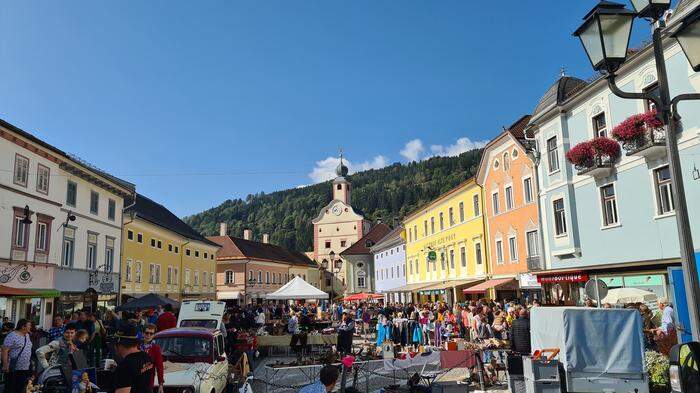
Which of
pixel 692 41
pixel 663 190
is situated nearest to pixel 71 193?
pixel 663 190

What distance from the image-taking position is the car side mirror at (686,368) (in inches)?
220

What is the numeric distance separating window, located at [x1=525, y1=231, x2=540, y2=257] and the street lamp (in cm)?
2163

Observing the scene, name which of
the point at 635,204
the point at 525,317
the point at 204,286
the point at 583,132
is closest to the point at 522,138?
the point at 583,132

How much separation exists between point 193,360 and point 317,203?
165302 mm

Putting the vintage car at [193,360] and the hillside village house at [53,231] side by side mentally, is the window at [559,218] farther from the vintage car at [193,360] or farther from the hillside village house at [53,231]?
the hillside village house at [53,231]

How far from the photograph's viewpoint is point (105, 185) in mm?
33219

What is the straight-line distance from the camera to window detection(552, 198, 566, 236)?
78.9ft

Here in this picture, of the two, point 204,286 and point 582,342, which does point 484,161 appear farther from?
point 204,286

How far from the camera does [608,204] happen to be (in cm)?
2133

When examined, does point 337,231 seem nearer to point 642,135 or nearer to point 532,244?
point 532,244

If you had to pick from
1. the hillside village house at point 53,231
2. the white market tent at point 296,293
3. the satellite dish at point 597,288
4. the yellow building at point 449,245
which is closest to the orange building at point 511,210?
the yellow building at point 449,245

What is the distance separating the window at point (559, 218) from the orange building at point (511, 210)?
206cm

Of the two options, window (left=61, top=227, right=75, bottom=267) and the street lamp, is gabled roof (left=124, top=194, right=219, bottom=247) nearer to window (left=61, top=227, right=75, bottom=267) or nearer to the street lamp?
window (left=61, top=227, right=75, bottom=267)

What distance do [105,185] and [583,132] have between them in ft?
88.9
